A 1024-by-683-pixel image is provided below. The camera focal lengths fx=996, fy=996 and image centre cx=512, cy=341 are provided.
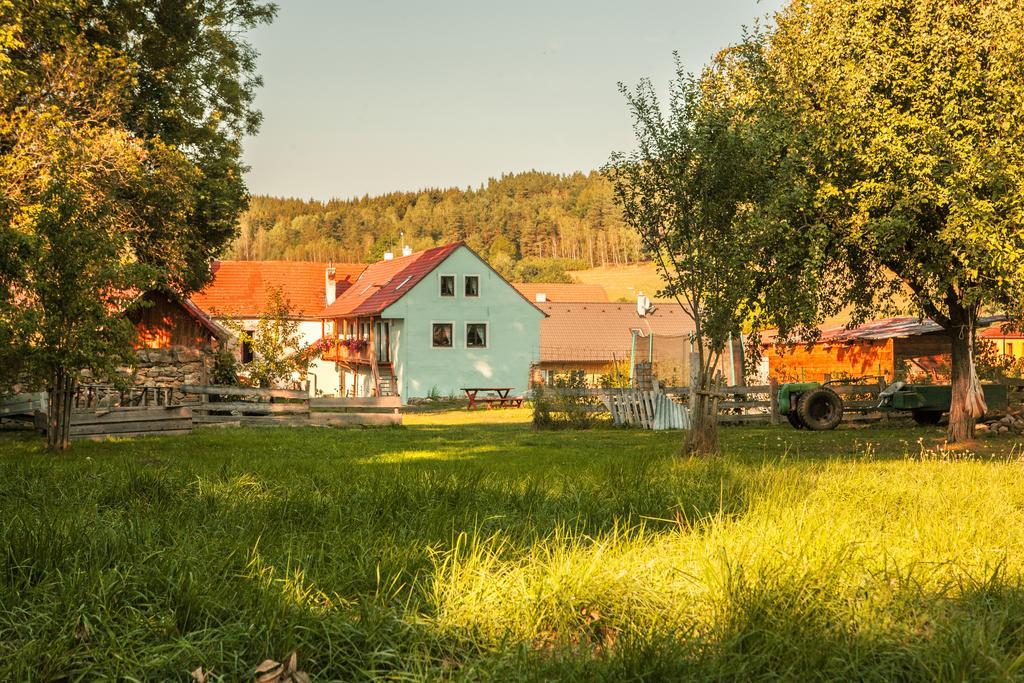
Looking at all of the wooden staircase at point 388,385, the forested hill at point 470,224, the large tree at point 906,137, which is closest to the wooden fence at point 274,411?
the large tree at point 906,137

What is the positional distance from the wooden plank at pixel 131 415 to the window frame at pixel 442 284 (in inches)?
1294

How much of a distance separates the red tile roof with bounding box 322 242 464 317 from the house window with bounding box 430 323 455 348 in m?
2.81

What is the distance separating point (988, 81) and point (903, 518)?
14.1 meters

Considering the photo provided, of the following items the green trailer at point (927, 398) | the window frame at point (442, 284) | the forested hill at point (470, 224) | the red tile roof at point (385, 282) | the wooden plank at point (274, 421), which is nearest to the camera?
the wooden plank at point (274, 421)

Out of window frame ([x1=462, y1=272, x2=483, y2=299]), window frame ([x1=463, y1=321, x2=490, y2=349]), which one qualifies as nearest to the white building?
window frame ([x1=463, y1=321, x2=490, y2=349])

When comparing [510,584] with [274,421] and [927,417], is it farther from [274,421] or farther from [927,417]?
[927,417]

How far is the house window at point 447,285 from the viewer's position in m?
56.1

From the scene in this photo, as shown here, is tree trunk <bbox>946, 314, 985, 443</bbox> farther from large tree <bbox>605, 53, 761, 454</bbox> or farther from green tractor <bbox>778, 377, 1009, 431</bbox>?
large tree <bbox>605, 53, 761, 454</bbox>

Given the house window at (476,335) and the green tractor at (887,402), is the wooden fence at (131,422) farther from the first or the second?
the house window at (476,335)

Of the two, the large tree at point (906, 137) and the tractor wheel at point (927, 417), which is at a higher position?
the large tree at point (906, 137)

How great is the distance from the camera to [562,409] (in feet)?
92.2

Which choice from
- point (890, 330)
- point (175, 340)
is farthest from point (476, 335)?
point (890, 330)

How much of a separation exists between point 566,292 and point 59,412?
75858mm

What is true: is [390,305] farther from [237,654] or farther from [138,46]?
[237,654]
